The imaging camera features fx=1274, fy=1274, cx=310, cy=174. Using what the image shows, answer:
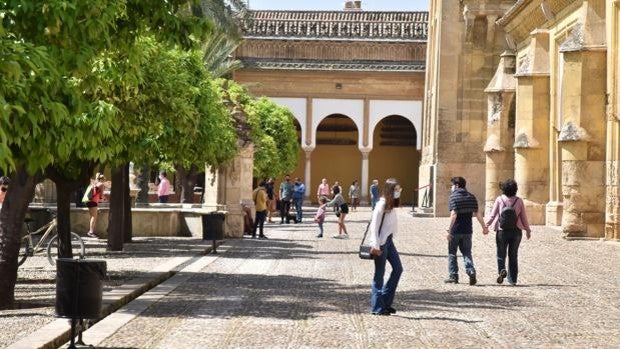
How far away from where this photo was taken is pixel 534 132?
107 ft

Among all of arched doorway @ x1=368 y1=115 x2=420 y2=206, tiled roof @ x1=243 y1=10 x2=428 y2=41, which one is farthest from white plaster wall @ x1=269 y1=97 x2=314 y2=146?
arched doorway @ x1=368 y1=115 x2=420 y2=206

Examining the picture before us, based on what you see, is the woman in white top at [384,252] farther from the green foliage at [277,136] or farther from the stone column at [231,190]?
the green foliage at [277,136]

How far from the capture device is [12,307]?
1285 centimetres

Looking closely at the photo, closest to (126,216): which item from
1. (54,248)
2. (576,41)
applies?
(54,248)

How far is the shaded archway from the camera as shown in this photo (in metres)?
69.3

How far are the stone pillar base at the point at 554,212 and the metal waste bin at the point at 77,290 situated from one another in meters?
22.3

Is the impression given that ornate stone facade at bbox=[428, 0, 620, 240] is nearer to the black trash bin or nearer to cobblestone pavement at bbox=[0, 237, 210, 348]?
the black trash bin

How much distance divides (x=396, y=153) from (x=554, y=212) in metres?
38.8

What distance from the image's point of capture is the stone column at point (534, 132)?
32219 millimetres

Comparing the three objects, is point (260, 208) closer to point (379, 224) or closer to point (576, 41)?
point (576, 41)

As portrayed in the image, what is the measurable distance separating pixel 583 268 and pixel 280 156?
3763cm

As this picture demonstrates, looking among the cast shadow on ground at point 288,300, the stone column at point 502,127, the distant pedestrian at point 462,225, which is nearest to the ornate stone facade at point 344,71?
the stone column at point 502,127

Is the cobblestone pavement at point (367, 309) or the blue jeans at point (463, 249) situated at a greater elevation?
the blue jeans at point (463, 249)

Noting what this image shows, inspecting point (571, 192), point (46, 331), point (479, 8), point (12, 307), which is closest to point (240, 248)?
point (571, 192)
